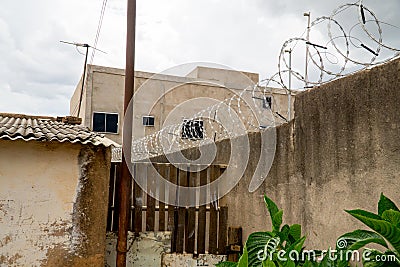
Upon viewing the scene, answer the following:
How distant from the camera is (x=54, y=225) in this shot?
480 cm

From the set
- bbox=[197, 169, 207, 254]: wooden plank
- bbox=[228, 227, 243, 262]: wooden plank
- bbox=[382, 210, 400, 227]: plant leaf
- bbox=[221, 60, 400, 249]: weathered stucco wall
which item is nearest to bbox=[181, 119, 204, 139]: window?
bbox=[197, 169, 207, 254]: wooden plank

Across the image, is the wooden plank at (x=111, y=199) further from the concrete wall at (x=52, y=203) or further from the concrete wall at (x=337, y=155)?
the concrete wall at (x=337, y=155)

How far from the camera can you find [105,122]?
15.7m

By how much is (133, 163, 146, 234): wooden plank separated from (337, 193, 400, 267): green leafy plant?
3.16 m

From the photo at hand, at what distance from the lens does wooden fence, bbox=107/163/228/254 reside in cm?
545

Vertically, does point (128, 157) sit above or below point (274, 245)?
above

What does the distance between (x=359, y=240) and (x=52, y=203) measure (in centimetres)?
339

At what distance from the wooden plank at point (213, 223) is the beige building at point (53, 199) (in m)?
1.42

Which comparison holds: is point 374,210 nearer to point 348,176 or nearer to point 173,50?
point 348,176

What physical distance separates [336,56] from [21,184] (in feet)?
11.4

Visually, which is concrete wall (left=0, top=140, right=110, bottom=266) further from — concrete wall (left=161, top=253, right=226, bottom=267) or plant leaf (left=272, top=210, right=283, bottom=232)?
plant leaf (left=272, top=210, right=283, bottom=232)

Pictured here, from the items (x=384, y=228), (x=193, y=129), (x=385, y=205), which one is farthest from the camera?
(x=193, y=129)

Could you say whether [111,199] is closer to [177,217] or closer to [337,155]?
[177,217]

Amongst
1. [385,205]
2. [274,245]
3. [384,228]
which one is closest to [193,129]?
[274,245]
